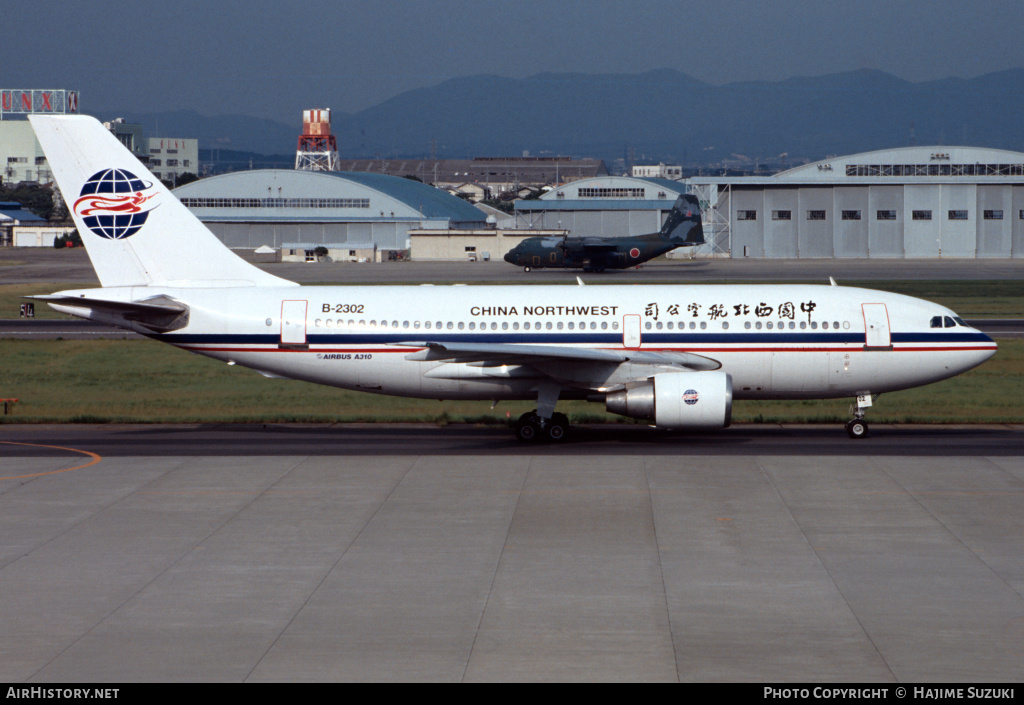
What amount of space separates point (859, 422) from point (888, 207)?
10635 centimetres

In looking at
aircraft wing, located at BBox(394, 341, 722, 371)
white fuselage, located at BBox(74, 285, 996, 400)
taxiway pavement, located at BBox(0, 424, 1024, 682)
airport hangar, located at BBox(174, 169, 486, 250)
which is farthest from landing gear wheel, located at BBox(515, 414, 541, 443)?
airport hangar, located at BBox(174, 169, 486, 250)

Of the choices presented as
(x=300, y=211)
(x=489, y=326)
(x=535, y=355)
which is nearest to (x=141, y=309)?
(x=489, y=326)

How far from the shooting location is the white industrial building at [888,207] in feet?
422

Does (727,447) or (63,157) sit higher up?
(63,157)

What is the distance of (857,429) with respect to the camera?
31.8 m

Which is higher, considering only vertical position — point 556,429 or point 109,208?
point 109,208

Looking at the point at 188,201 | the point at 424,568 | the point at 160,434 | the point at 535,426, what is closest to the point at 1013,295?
the point at 535,426

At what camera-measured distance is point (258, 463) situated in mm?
28500

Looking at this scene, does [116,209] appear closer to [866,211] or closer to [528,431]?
[528,431]

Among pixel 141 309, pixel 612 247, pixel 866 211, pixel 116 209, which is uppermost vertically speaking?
pixel 866 211

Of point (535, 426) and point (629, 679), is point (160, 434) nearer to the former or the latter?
point (535, 426)

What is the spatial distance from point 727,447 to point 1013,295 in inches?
2201

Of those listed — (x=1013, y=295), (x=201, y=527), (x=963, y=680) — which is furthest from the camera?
(x=1013, y=295)

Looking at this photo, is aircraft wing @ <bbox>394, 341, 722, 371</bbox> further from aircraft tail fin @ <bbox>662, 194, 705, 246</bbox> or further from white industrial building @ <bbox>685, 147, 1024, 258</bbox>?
white industrial building @ <bbox>685, 147, 1024, 258</bbox>
